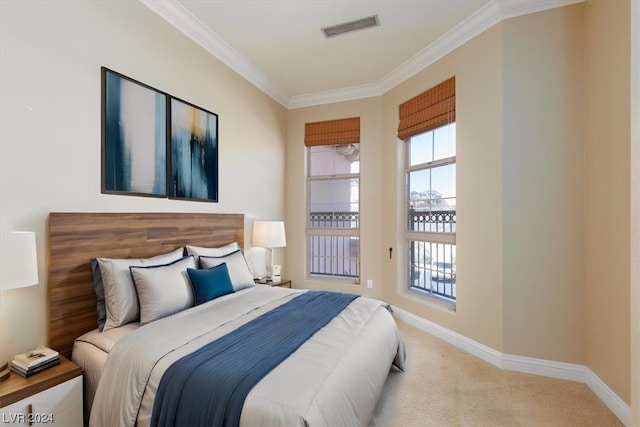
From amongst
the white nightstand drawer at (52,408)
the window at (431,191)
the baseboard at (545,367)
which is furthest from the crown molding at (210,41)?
the baseboard at (545,367)

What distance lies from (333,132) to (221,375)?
3627 mm

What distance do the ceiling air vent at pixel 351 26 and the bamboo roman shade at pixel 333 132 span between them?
141 centimetres

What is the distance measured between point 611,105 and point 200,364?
9.79ft

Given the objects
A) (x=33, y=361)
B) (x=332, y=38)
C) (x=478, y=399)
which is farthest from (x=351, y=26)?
(x=33, y=361)

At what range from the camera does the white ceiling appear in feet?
8.66

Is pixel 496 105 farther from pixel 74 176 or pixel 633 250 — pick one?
pixel 74 176

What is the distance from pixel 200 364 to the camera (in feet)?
4.77

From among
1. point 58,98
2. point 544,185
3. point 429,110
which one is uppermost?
point 429,110

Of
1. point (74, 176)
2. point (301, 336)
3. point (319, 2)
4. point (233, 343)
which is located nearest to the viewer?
point (233, 343)

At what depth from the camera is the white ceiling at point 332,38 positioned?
104 inches

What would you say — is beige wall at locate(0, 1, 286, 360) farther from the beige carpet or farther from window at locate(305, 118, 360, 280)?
the beige carpet

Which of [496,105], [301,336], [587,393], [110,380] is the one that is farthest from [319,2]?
[587,393]

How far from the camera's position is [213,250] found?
2918 mm

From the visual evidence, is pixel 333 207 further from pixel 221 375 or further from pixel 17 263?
pixel 17 263
